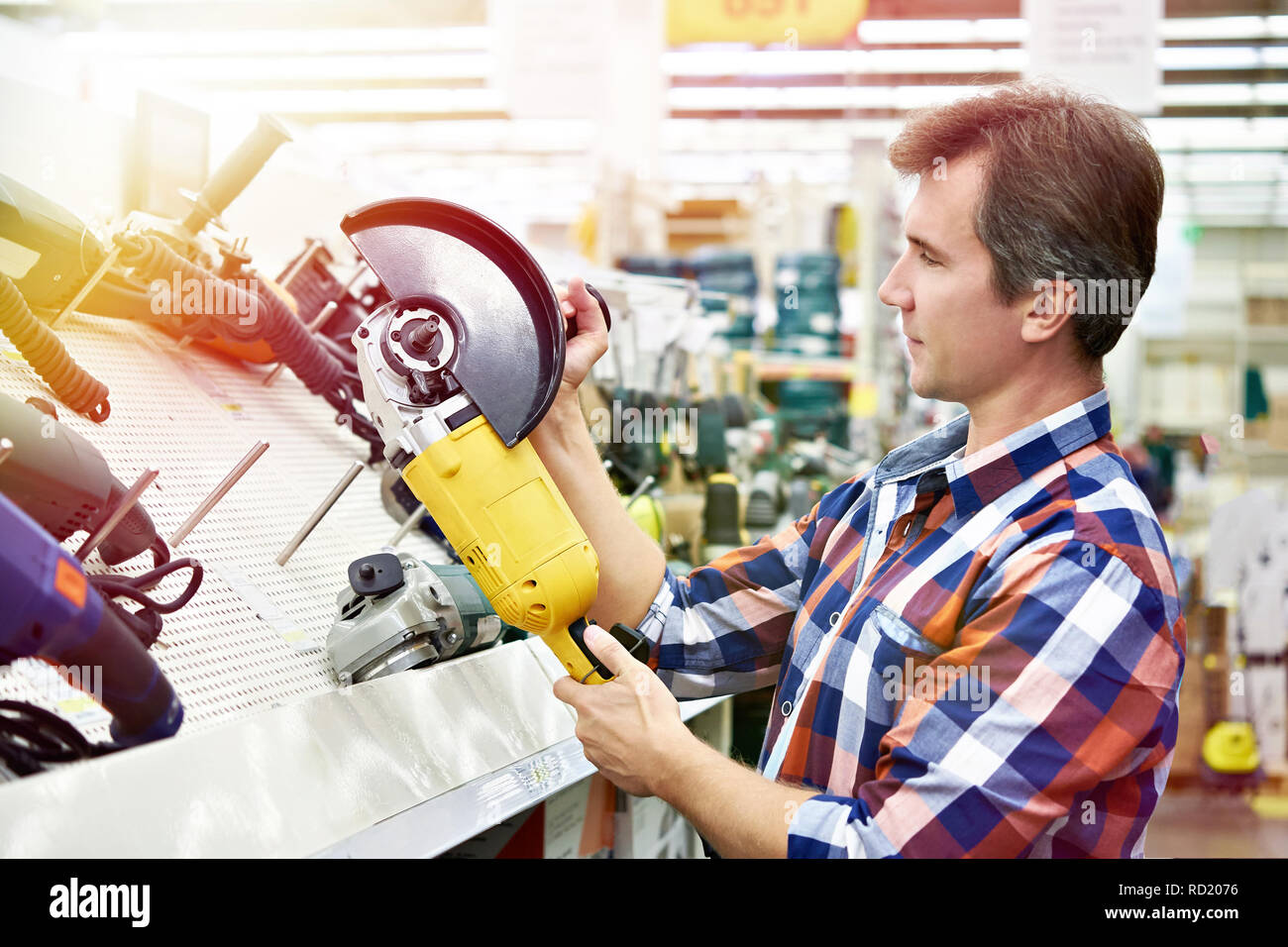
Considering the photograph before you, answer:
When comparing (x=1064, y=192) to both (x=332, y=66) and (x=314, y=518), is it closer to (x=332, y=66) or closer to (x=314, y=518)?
(x=314, y=518)

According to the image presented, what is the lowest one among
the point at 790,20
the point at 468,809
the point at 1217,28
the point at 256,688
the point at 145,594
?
the point at 468,809

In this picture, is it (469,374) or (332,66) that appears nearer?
(469,374)

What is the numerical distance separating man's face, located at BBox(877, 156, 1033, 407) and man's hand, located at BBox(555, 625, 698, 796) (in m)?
0.44

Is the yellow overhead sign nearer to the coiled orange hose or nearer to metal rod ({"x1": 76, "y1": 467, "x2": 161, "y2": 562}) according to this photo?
the coiled orange hose

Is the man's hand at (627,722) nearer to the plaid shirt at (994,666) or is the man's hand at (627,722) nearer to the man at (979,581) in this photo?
the man at (979,581)

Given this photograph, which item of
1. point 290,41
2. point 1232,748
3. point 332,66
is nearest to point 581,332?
point 1232,748

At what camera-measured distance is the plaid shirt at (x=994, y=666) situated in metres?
0.93

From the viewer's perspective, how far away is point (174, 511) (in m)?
1.32

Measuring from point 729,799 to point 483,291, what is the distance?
578 millimetres

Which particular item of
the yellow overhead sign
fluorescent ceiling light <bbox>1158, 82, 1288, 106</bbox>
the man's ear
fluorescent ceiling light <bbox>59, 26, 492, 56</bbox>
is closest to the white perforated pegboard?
the man's ear

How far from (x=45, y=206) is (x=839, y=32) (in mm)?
4096

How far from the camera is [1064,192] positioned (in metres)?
1.07
